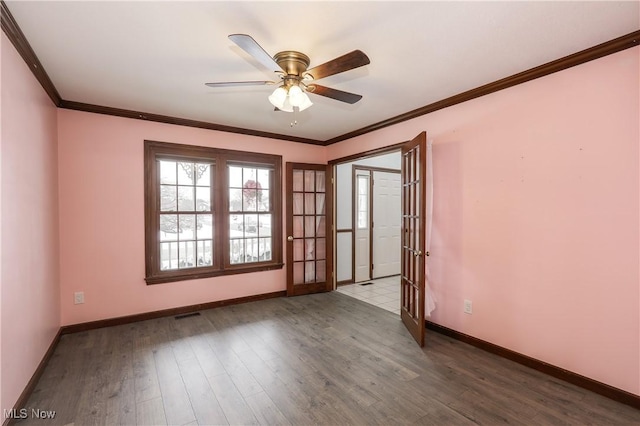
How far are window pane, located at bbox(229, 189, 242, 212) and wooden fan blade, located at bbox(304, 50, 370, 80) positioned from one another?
2.60 metres

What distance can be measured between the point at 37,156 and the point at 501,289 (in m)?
4.25

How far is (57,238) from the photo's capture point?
3.15 metres

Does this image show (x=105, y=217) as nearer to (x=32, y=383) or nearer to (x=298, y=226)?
(x=32, y=383)

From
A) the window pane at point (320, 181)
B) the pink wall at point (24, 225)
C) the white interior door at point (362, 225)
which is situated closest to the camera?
the pink wall at point (24, 225)

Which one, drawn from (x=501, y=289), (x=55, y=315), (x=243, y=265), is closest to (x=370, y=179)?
(x=243, y=265)

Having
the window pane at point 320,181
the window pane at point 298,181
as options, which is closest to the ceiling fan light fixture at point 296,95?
the window pane at point 298,181

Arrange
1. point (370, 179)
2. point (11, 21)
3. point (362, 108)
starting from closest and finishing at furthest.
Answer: point (11, 21), point (362, 108), point (370, 179)

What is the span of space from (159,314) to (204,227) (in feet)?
4.00

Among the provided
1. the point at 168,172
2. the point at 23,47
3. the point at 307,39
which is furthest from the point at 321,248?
the point at 23,47

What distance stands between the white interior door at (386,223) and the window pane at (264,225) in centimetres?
219

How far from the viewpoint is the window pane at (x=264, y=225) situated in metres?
4.61

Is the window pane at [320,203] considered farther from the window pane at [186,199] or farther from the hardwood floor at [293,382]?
the hardwood floor at [293,382]

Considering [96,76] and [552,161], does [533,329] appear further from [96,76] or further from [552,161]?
[96,76]

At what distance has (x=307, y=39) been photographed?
2.06 m
